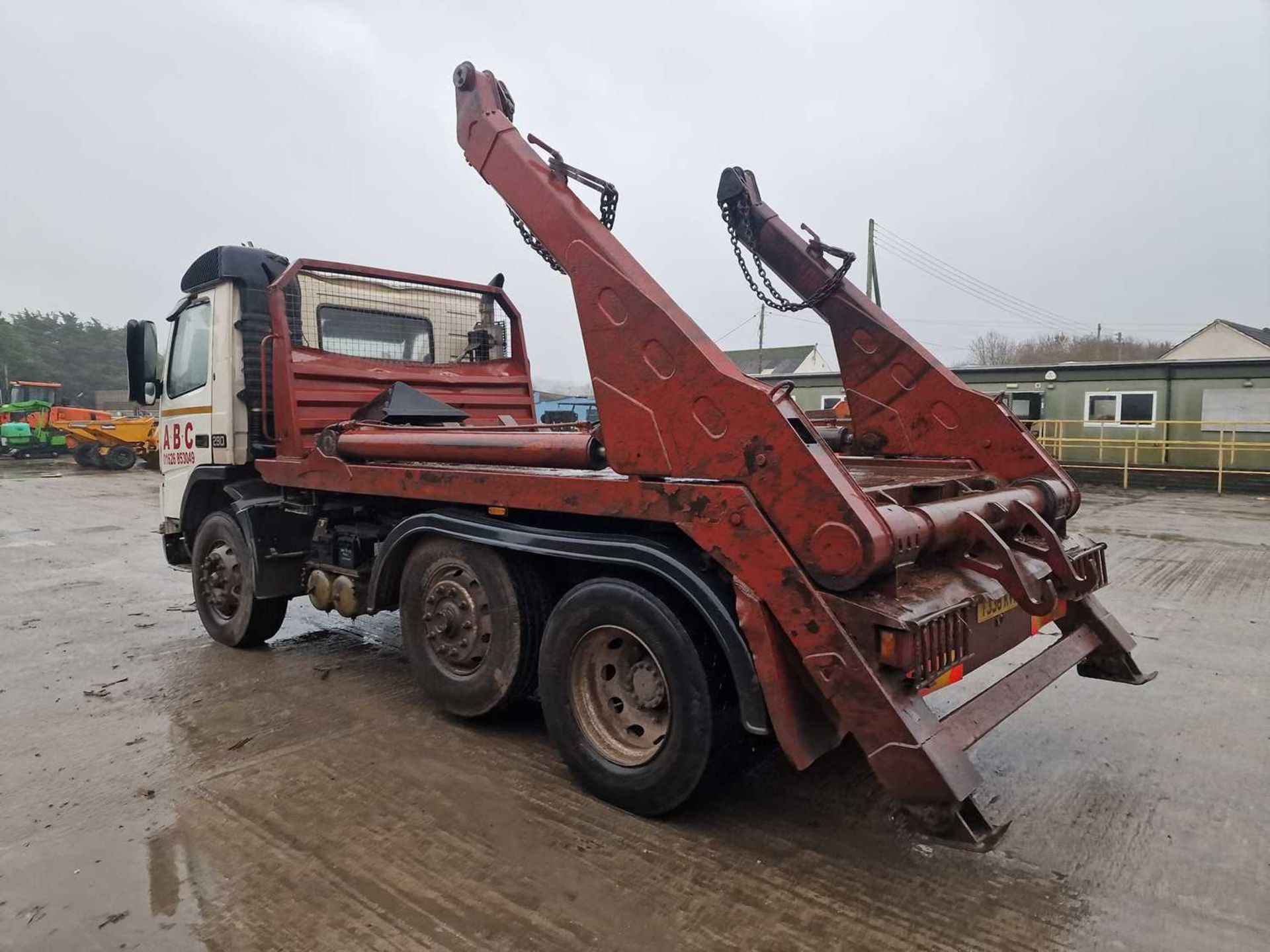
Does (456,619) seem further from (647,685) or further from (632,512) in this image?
(632,512)

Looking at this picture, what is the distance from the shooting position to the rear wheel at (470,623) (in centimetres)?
370

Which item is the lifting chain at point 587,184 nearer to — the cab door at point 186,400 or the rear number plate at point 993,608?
the rear number plate at point 993,608

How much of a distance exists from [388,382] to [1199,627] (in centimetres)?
617

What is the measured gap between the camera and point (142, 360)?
18.9 ft

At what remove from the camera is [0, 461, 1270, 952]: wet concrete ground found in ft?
8.08

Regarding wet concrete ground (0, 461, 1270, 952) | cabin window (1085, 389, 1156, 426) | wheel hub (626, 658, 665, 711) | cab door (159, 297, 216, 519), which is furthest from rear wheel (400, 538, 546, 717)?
cabin window (1085, 389, 1156, 426)

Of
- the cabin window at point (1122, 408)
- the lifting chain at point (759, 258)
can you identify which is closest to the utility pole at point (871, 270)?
the cabin window at point (1122, 408)

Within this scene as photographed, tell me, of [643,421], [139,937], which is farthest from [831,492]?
[139,937]

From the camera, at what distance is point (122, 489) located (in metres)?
18.6

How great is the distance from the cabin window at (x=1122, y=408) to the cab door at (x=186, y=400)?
19.1 metres

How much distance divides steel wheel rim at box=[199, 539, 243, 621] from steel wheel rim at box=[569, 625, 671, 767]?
3.20 metres

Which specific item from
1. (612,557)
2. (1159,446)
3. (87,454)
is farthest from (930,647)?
(87,454)

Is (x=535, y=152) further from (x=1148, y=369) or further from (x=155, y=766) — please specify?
(x=1148, y=369)

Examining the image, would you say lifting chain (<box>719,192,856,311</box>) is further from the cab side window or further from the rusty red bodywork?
the cab side window
